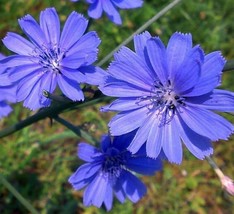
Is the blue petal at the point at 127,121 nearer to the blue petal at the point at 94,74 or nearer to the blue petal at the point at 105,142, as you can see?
the blue petal at the point at 94,74

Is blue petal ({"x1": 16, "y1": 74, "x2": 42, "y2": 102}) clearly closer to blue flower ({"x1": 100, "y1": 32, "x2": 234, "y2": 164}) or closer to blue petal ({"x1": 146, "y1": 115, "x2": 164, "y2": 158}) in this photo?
blue flower ({"x1": 100, "y1": 32, "x2": 234, "y2": 164})

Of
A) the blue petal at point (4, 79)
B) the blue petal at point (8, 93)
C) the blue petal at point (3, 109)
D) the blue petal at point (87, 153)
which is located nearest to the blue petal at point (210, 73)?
the blue petal at point (87, 153)

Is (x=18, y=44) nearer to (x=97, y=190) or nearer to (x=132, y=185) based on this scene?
(x=97, y=190)

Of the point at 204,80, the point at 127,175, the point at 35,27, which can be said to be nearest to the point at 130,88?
the point at 204,80

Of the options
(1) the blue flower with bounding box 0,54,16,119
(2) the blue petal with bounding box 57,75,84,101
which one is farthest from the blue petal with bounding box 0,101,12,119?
(2) the blue petal with bounding box 57,75,84,101

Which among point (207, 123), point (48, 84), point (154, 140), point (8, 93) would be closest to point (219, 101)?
point (207, 123)

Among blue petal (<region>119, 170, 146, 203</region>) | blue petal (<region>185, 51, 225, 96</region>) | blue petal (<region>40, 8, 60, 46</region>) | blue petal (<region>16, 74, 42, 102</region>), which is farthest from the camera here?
blue petal (<region>119, 170, 146, 203</region>)

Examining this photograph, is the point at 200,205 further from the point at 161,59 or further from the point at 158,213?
the point at 161,59
